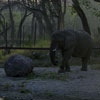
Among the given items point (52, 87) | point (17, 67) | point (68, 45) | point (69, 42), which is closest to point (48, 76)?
point (17, 67)

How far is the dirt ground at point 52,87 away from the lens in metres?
7.52

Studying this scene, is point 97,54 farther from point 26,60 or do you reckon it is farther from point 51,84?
point 51,84

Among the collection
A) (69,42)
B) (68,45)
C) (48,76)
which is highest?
(69,42)

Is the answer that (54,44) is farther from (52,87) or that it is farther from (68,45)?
(52,87)

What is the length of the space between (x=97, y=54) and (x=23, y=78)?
756 centimetres

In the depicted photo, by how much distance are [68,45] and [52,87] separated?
2909 mm

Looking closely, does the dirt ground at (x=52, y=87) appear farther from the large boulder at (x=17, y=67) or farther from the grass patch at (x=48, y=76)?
the large boulder at (x=17, y=67)

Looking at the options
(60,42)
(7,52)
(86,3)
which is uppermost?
(86,3)

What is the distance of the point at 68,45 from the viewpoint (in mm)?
11219

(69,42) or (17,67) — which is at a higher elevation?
(69,42)

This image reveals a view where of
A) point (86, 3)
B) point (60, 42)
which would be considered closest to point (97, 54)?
point (86, 3)

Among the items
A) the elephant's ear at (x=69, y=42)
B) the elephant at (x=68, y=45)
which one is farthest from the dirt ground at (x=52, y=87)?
the elephant's ear at (x=69, y=42)

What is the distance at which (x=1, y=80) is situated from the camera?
32.5 feet

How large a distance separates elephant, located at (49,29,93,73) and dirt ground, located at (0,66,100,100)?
722mm
